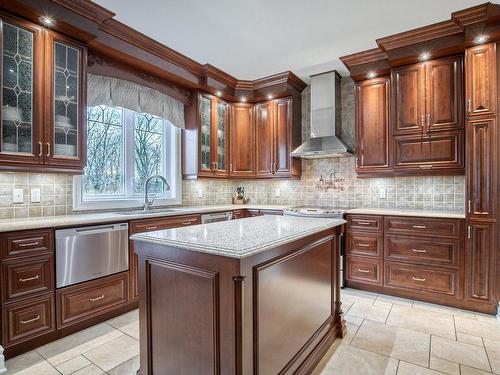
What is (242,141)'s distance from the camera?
465 centimetres

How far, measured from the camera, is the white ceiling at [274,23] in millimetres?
2557

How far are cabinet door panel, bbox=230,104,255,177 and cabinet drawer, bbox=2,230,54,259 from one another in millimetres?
2778

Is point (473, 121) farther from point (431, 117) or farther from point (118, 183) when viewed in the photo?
point (118, 183)

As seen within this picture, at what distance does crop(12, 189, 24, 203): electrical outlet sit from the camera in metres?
2.52

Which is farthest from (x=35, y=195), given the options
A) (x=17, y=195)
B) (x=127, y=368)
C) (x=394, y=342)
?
(x=394, y=342)

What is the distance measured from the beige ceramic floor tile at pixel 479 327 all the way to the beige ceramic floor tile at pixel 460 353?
0.28 metres

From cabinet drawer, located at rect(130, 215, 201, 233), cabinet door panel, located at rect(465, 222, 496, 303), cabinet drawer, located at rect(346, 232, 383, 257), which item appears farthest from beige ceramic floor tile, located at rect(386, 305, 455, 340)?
cabinet drawer, located at rect(130, 215, 201, 233)

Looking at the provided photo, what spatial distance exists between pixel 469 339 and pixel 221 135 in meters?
3.69

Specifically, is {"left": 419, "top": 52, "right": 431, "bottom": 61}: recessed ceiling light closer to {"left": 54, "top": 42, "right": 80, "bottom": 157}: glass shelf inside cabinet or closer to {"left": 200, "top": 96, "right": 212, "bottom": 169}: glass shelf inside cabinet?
{"left": 200, "top": 96, "right": 212, "bottom": 169}: glass shelf inside cabinet

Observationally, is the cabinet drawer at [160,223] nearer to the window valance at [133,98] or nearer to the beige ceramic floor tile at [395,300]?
the window valance at [133,98]

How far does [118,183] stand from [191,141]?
115 cm

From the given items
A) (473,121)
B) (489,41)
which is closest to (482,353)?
(473,121)

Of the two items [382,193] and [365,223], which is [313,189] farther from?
[365,223]

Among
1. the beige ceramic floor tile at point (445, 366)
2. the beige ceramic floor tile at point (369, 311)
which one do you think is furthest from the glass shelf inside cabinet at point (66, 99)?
the beige ceramic floor tile at point (445, 366)
